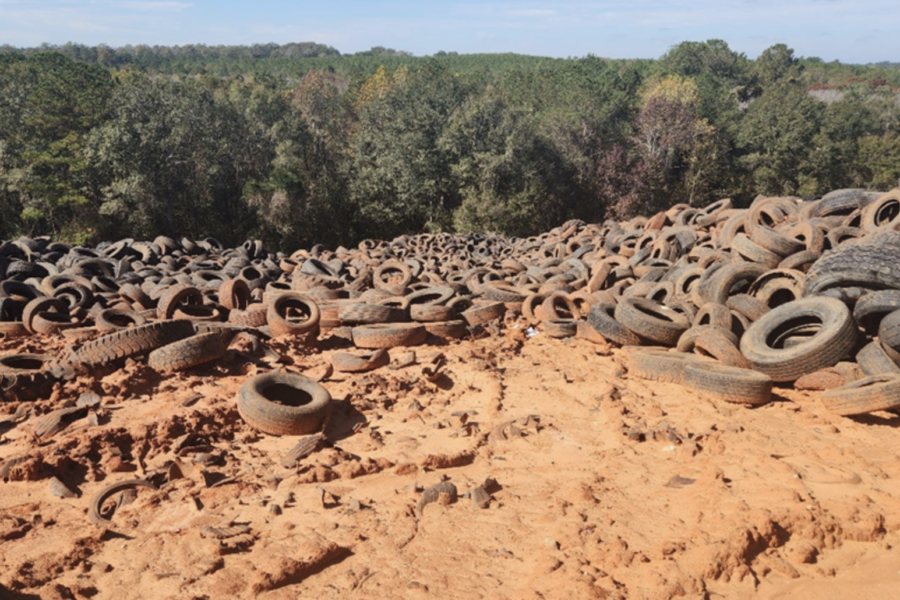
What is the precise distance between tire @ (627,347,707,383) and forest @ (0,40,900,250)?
72.6 feet

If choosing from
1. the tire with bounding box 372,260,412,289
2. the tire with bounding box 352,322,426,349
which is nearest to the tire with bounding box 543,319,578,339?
the tire with bounding box 352,322,426,349

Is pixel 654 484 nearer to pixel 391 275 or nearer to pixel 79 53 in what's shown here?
pixel 391 275

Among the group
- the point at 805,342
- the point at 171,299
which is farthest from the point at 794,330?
the point at 171,299

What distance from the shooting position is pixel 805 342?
790 centimetres

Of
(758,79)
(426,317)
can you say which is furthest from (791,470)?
(758,79)

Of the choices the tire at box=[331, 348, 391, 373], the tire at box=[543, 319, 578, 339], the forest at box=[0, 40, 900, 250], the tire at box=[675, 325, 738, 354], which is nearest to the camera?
the tire at box=[675, 325, 738, 354]

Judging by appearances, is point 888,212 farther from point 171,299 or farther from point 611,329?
point 171,299

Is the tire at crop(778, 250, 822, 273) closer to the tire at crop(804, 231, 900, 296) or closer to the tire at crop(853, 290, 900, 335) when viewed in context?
the tire at crop(804, 231, 900, 296)

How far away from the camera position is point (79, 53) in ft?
379

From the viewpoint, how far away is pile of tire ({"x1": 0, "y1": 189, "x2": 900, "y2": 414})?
7680 mm

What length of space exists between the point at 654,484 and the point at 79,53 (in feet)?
465

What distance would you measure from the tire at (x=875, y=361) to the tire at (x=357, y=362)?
254 inches

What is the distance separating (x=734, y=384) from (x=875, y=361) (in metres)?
1.82

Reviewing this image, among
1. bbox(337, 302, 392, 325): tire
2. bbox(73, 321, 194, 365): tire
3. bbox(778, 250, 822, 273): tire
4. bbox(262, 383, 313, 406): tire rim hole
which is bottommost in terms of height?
bbox(262, 383, 313, 406): tire rim hole
